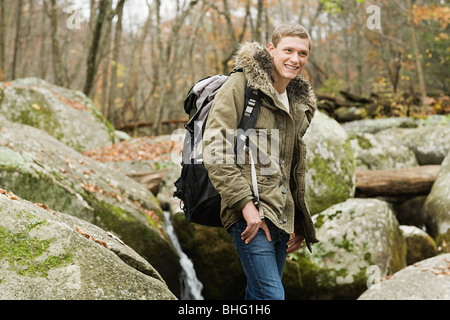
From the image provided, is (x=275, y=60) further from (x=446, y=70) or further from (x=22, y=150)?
(x=446, y=70)

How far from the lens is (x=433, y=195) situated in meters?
7.14

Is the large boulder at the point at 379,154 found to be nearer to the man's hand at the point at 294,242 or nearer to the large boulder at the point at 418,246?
the large boulder at the point at 418,246

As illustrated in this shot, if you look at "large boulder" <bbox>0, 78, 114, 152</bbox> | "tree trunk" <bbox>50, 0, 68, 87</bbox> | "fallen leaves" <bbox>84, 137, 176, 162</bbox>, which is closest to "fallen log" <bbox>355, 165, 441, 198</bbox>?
"fallen leaves" <bbox>84, 137, 176, 162</bbox>

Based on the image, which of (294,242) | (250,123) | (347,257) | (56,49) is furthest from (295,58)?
(56,49)

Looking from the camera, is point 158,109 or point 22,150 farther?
point 158,109

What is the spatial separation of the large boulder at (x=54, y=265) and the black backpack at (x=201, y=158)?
0.52 metres

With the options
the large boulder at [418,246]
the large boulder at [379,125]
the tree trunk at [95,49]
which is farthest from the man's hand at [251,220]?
the large boulder at [379,125]

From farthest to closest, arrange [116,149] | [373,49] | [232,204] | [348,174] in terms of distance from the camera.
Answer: [373,49]
[116,149]
[348,174]
[232,204]

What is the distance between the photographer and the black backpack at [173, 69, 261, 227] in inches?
103

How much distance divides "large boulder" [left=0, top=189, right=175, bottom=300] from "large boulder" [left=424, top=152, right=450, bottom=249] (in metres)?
5.45

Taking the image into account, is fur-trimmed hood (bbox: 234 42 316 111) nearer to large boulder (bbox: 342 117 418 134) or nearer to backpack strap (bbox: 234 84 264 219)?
backpack strap (bbox: 234 84 264 219)

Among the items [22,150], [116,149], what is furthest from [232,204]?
[116,149]

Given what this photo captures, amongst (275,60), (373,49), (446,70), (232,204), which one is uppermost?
(373,49)
